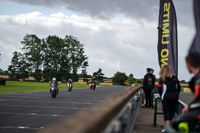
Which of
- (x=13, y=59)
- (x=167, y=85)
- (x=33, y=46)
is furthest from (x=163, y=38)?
(x=13, y=59)

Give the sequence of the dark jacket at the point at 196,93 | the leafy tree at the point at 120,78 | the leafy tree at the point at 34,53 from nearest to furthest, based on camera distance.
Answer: the dark jacket at the point at 196,93 < the leafy tree at the point at 34,53 < the leafy tree at the point at 120,78

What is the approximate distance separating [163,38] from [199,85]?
9084 millimetres

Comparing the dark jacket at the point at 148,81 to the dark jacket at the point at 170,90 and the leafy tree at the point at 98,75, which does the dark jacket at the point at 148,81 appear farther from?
the leafy tree at the point at 98,75

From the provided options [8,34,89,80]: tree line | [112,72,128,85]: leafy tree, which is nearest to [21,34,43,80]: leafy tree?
[8,34,89,80]: tree line

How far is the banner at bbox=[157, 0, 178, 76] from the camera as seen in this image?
1187 centimetres

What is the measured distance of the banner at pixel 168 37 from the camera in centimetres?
1187

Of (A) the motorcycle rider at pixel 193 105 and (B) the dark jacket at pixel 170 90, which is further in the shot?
(B) the dark jacket at pixel 170 90

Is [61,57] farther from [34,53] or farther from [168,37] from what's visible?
[168,37]

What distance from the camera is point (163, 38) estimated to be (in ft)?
40.1

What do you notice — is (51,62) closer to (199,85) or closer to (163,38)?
(163,38)

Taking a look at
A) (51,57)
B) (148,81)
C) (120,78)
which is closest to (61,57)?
(51,57)

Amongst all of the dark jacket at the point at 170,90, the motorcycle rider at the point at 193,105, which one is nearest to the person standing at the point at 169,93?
the dark jacket at the point at 170,90

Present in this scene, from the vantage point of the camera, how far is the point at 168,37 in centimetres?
1202

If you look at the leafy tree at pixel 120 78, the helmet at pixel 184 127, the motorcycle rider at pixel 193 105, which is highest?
the leafy tree at pixel 120 78
